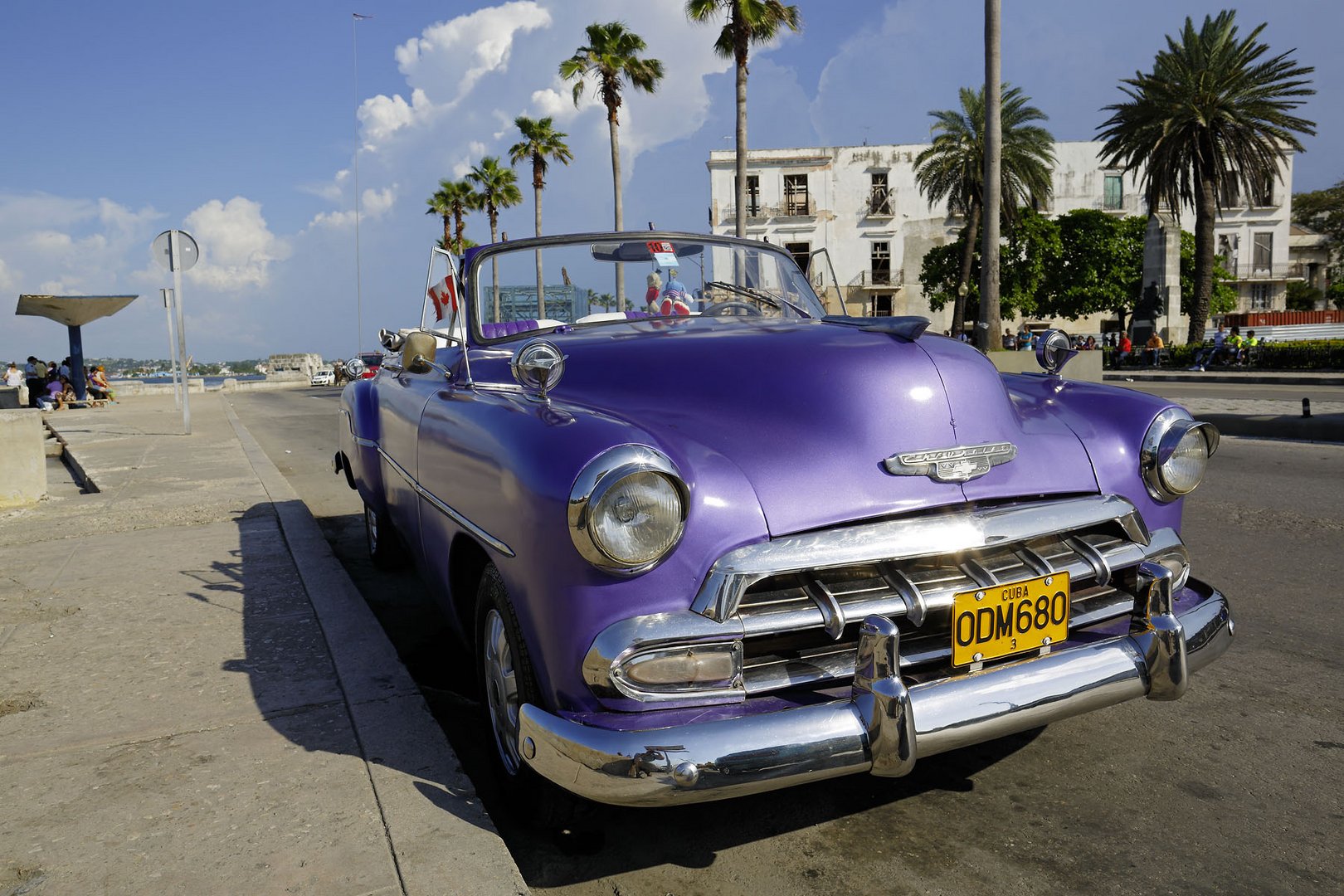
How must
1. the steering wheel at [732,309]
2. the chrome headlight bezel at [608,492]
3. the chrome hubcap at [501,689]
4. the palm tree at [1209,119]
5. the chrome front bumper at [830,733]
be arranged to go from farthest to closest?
the palm tree at [1209,119] < the steering wheel at [732,309] < the chrome hubcap at [501,689] < the chrome headlight bezel at [608,492] < the chrome front bumper at [830,733]

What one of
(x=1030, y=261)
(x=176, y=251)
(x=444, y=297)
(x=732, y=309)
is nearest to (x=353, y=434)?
(x=444, y=297)

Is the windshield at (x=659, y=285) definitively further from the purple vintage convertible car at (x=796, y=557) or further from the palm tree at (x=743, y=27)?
the palm tree at (x=743, y=27)

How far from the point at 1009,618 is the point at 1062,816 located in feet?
2.18

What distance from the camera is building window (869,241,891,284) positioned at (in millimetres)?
51094

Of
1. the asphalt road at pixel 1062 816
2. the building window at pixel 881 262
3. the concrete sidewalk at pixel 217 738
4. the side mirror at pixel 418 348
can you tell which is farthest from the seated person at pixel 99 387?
the building window at pixel 881 262

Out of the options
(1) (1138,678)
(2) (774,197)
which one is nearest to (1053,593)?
(1) (1138,678)

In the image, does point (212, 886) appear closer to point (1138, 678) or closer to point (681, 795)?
point (681, 795)

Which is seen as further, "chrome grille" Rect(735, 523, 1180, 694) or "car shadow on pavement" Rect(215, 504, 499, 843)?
"car shadow on pavement" Rect(215, 504, 499, 843)

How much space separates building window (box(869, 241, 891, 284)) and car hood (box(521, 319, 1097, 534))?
50153 millimetres

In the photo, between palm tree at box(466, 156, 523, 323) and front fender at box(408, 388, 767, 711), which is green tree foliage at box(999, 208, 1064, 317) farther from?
front fender at box(408, 388, 767, 711)

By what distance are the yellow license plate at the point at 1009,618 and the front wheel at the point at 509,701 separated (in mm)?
965

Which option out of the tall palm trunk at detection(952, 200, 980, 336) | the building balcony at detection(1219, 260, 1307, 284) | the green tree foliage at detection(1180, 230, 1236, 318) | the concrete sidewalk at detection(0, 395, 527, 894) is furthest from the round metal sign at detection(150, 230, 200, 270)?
the building balcony at detection(1219, 260, 1307, 284)

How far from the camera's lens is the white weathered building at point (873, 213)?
164ft

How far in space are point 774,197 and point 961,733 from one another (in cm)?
5026
